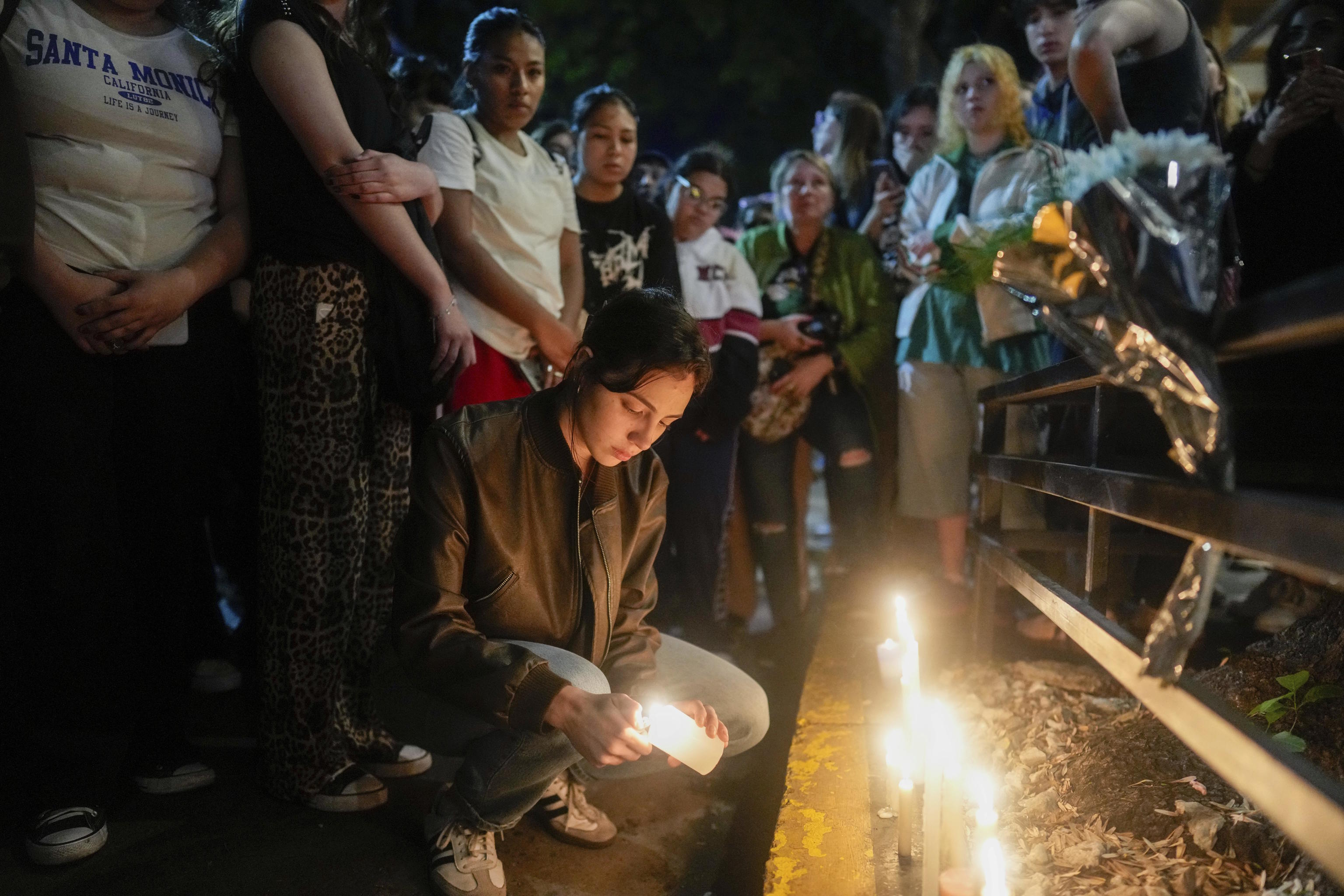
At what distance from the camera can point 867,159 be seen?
208 inches

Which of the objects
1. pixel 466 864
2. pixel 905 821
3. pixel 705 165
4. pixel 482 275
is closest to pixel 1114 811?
pixel 905 821

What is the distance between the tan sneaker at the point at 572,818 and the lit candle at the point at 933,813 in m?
0.92

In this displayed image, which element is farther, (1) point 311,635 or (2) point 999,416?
(2) point 999,416

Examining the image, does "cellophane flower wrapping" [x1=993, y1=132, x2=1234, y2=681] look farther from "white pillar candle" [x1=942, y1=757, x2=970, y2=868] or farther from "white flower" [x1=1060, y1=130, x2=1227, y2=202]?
"white pillar candle" [x1=942, y1=757, x2=970, y2=868]

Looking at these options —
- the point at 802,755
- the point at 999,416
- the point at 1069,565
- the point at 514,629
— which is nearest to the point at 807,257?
the point at 999,416

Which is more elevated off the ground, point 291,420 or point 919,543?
point 291,420

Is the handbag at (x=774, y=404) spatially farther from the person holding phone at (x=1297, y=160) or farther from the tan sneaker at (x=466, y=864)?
the tan sneaker at (x=466, y=864)

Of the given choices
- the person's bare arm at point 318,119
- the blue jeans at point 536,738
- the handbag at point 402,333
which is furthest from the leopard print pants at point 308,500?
the blue jeans at point 536,738

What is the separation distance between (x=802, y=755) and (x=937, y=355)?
1924 millimetres

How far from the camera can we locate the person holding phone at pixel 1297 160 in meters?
2.72

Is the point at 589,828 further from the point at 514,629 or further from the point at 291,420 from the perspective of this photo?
the point at 291,420

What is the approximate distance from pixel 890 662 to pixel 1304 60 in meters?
2.10

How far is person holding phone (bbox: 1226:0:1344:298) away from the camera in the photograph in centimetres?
272

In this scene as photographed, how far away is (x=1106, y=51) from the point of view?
2559mm
